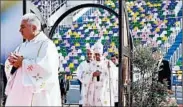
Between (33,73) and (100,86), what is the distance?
1222 millimetres

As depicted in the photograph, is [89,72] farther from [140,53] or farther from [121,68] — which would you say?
[140,53]

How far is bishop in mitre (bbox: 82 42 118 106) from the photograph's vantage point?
4.39 metres

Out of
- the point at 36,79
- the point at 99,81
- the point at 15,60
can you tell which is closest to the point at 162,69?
the point at 99,81

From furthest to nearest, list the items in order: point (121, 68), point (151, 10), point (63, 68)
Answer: point (151, 10) → point (63, 68) → point (121, 68)

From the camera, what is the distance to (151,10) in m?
9.09

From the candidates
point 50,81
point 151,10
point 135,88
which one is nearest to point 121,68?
point 135,88

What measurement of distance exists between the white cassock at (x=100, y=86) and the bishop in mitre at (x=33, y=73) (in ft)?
3.27

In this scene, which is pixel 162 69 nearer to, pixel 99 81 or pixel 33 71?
pixel 99 81

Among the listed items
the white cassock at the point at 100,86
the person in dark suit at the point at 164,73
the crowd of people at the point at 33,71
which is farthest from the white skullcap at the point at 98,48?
the person in dark suit at the point at 164,73

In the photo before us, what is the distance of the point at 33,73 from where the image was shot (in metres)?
3.41

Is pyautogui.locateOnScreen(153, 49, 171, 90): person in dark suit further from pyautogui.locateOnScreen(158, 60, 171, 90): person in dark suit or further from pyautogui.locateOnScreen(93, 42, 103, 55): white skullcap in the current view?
pyautogui.locateOnScreen(93, 42, 103, 55): white skullcap

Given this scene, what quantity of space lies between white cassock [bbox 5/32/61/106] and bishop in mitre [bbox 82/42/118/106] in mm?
978

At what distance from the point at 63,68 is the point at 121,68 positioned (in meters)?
0.84

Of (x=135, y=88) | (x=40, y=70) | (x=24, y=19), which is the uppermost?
(x=24, y=19)
